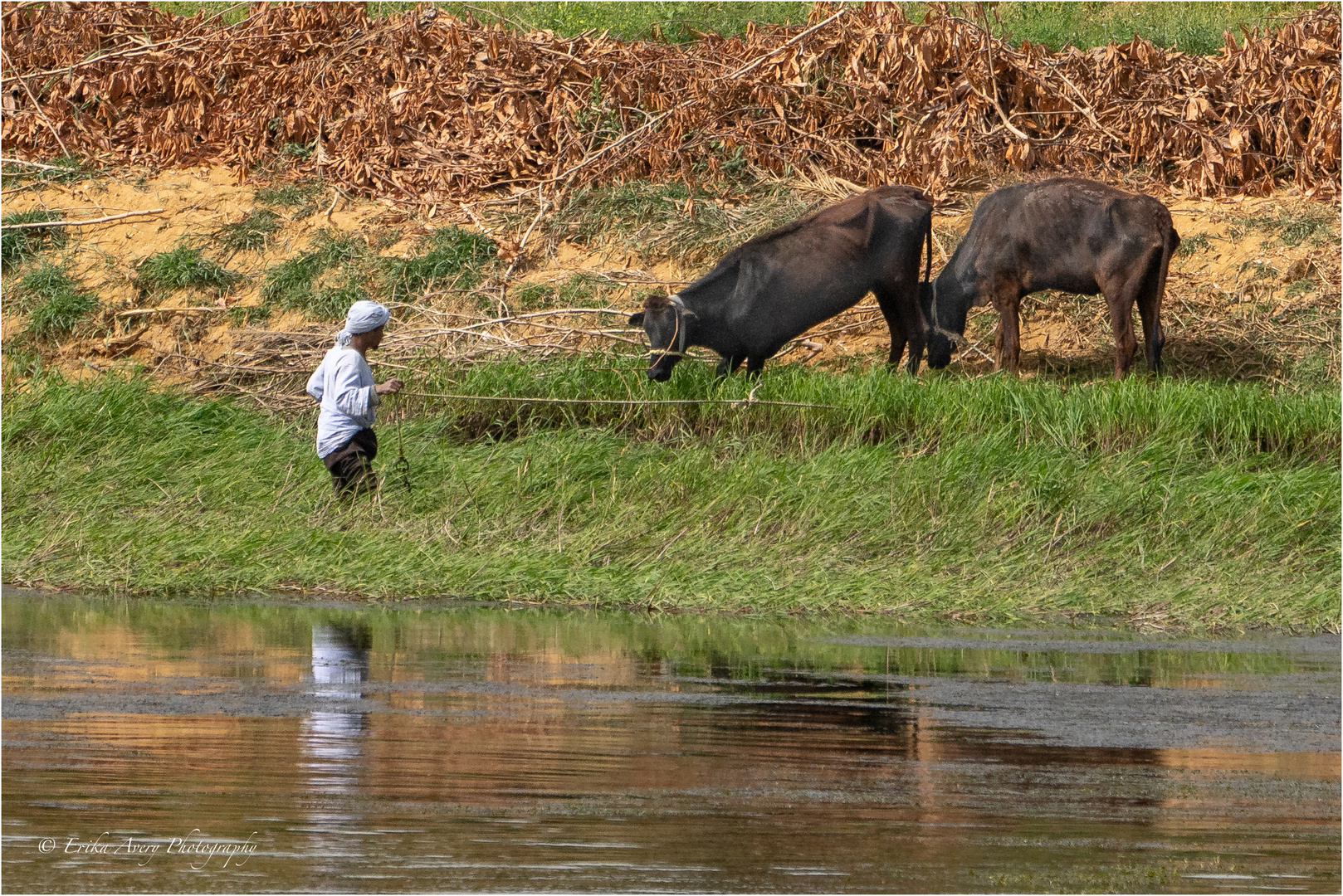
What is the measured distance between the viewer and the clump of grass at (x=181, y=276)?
17188 mm

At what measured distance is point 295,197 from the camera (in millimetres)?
18453

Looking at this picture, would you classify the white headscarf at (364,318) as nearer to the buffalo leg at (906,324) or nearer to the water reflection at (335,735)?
the water reflection at (335,735)

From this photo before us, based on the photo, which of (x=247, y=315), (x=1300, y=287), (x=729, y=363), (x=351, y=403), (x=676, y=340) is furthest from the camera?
(x=247, y=315)

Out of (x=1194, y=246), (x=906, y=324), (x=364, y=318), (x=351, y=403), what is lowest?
(x=906, y=324)

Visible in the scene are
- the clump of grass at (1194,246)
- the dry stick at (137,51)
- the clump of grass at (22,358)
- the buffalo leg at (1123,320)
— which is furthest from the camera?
the dry stick at (137,51)

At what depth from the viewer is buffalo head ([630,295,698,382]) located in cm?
1366

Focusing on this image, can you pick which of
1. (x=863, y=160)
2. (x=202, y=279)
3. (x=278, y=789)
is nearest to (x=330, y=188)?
(x=202, y=279)

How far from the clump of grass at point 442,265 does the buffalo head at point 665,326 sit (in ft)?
11.5

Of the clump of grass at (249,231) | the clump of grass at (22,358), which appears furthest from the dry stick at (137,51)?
the clump of grass at (22,358)

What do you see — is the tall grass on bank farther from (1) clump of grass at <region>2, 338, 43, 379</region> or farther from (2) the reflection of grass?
(1) clump of grass at <region>2, 338, 43, 379</region>

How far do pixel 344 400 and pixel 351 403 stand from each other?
54 mm

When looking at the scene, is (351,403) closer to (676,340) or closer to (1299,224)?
(676,340)

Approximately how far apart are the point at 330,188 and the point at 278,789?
13653mm

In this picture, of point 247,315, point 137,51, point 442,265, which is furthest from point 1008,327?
point 137,51
